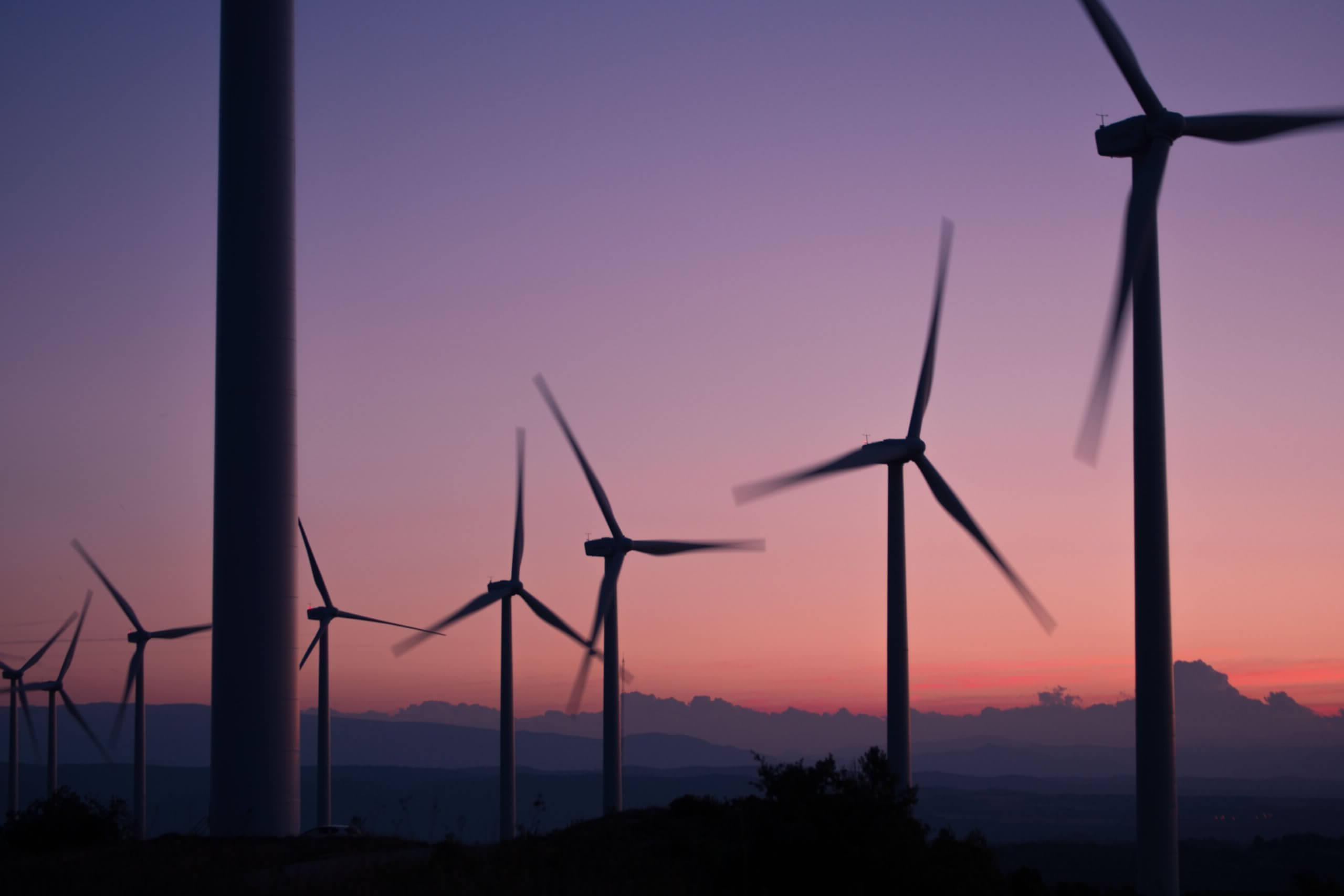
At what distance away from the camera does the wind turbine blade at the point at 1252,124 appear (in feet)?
117

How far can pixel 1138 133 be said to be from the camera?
38844 mm

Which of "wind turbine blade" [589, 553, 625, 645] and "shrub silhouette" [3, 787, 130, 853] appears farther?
"wind turbine blade" [589, 553, 625, 645]

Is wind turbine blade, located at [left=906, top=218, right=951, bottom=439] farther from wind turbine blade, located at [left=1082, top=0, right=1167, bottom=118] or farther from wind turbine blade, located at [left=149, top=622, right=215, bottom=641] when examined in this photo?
wind turbine blade, located at [left=149, top=622, right=215, bottom=641]

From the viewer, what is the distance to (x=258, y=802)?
4244 centimetres

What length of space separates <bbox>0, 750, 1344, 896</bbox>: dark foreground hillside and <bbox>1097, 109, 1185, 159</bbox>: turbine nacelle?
19477 millimetres

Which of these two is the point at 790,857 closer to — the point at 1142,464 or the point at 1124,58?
the point at 1142,464

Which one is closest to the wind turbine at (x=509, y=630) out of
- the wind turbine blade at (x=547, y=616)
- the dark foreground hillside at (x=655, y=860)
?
the wind turbine blade at (x=547, y=616)

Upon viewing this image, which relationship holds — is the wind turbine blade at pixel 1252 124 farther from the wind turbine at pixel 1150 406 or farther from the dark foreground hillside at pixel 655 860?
the dark foreground hillside at pixel 655 860

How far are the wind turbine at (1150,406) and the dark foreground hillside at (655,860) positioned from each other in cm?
409

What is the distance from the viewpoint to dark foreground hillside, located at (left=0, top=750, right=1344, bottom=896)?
28.8m

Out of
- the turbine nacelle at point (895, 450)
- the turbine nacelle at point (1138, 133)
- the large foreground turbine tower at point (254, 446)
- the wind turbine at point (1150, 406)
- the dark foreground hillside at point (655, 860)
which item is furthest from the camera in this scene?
the turbine nacelle at point (895, 450)

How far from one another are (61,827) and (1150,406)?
40.2 metres

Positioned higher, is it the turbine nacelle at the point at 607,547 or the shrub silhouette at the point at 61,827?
the turbine nacelle at the point at 607,547

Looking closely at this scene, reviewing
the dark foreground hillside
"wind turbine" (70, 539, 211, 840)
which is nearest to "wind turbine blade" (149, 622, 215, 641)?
"wind turbine" (70, 539, 211, 840)
